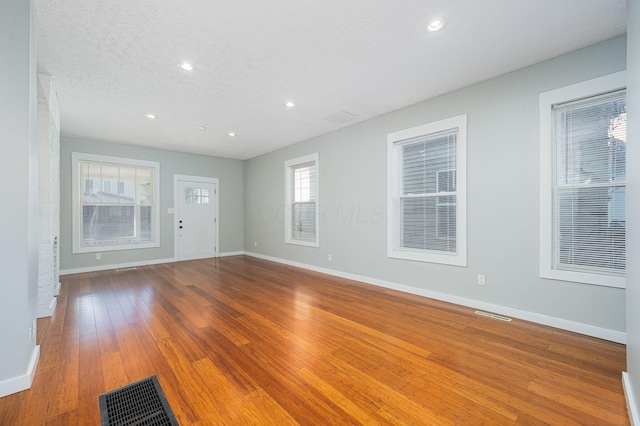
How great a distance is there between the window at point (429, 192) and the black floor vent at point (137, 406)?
320 cm

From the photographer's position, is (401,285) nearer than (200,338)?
No

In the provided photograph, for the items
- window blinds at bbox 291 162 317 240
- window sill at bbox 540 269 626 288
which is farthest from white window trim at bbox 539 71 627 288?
window blinds at bbox 291 162 317 240

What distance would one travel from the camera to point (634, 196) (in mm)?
1448

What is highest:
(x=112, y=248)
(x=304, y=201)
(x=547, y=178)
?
(x=547, y=178)

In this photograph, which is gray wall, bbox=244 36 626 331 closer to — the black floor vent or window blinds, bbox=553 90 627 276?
window blinds, bbox=553 90 627 276

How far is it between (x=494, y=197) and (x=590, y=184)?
0.78 meters

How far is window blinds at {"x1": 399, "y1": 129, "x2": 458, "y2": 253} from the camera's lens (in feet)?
11.3

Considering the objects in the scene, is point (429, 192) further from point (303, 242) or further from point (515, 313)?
point (303, 242)

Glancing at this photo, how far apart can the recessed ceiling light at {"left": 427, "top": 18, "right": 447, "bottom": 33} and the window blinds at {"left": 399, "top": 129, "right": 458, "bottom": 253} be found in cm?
149

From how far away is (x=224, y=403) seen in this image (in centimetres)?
160

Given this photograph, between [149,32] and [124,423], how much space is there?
113 inches

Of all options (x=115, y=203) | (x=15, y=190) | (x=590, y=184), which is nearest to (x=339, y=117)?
(x=590, y=184)

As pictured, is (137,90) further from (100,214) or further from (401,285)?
(401,285)

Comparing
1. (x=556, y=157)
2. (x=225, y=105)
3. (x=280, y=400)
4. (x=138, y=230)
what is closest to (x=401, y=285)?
(x=556, y=157)
